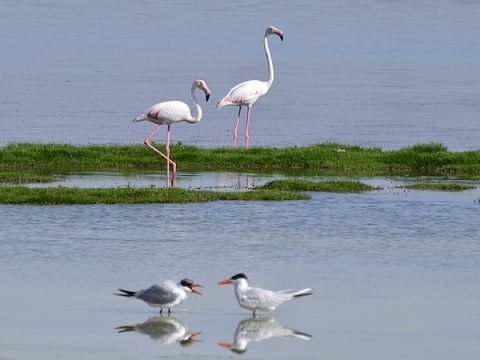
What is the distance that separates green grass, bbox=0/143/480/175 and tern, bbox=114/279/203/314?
12.8m

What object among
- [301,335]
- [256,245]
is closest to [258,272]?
[256,245]

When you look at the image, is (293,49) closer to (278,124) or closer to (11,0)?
(278,124)

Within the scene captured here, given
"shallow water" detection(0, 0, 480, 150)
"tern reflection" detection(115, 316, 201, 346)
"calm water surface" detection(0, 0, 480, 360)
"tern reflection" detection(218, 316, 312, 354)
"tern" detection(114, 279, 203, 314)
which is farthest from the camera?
"shallow water" detection(0, 0, 480, 150)

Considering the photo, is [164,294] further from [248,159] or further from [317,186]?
[248,159]

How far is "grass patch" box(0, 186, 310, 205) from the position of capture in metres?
21.2

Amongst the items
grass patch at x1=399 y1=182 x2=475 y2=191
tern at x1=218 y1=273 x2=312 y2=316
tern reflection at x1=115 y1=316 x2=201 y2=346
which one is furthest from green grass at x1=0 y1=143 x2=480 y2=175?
tern reflection at x1=115 y1=316 x2=201 y2=346

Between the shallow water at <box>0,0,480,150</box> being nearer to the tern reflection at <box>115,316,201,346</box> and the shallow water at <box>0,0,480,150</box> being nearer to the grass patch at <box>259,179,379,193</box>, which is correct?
the grass patch at <box>259,179,379,193</box>

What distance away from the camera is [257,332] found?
13.3m

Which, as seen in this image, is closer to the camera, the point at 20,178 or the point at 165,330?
the point at 165,330

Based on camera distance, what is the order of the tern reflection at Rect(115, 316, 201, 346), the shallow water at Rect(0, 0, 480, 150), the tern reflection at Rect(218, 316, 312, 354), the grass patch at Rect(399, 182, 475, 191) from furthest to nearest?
1. the shallow water at Rect(0, 0, 480, 150)
2. the grass patch at Rect(399, 182, 475, 191)
3. the tern reflection at Rect(115, 316, 201, 346)
4. the tern reflection at Rect(218, 316, 312, 354)

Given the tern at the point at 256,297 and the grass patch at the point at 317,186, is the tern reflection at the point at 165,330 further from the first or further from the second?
the grass patch at the point at 317,186

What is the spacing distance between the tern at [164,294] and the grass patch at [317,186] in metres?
9.77

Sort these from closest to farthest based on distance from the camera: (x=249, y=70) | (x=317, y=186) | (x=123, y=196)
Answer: (x=123, y=196) < (x=317, y=186) < (x=249, y=70)

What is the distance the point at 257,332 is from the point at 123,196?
28.6 feet
